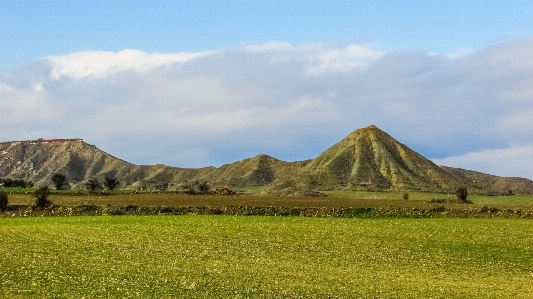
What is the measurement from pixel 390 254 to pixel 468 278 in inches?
350

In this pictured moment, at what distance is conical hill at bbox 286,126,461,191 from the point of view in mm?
171750

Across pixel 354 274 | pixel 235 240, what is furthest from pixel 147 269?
pixel 235 240

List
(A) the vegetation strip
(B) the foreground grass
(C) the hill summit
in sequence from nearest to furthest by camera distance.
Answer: (B) the foreground grass, (A) the vegetation strip, (C) the hill summit

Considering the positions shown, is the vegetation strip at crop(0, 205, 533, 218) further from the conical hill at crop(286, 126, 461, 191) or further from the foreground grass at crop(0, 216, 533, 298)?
the conical hill at crop(286, 126, 461, 191)

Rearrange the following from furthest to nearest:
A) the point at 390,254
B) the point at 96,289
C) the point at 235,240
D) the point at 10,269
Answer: the point at 235,240, the point at 390,254, the point at 10,269, the point at 96,289

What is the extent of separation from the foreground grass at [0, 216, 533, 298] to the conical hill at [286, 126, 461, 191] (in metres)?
115

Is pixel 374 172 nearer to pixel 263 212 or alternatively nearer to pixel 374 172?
pixel 374 172

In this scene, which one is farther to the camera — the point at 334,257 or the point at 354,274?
the point at 334,257

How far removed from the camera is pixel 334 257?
3819 centimetres

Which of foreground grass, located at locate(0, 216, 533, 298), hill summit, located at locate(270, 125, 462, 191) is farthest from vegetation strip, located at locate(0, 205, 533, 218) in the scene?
hill summit, located at locate(270, 125, 462, 191)

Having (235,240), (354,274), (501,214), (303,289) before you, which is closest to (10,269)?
(303,289)

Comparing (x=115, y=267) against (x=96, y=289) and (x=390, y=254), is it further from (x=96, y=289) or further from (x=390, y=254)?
(x=390, y=254)

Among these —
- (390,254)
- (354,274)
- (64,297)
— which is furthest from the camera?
(390,254)

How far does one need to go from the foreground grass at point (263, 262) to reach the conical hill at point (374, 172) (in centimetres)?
11500
